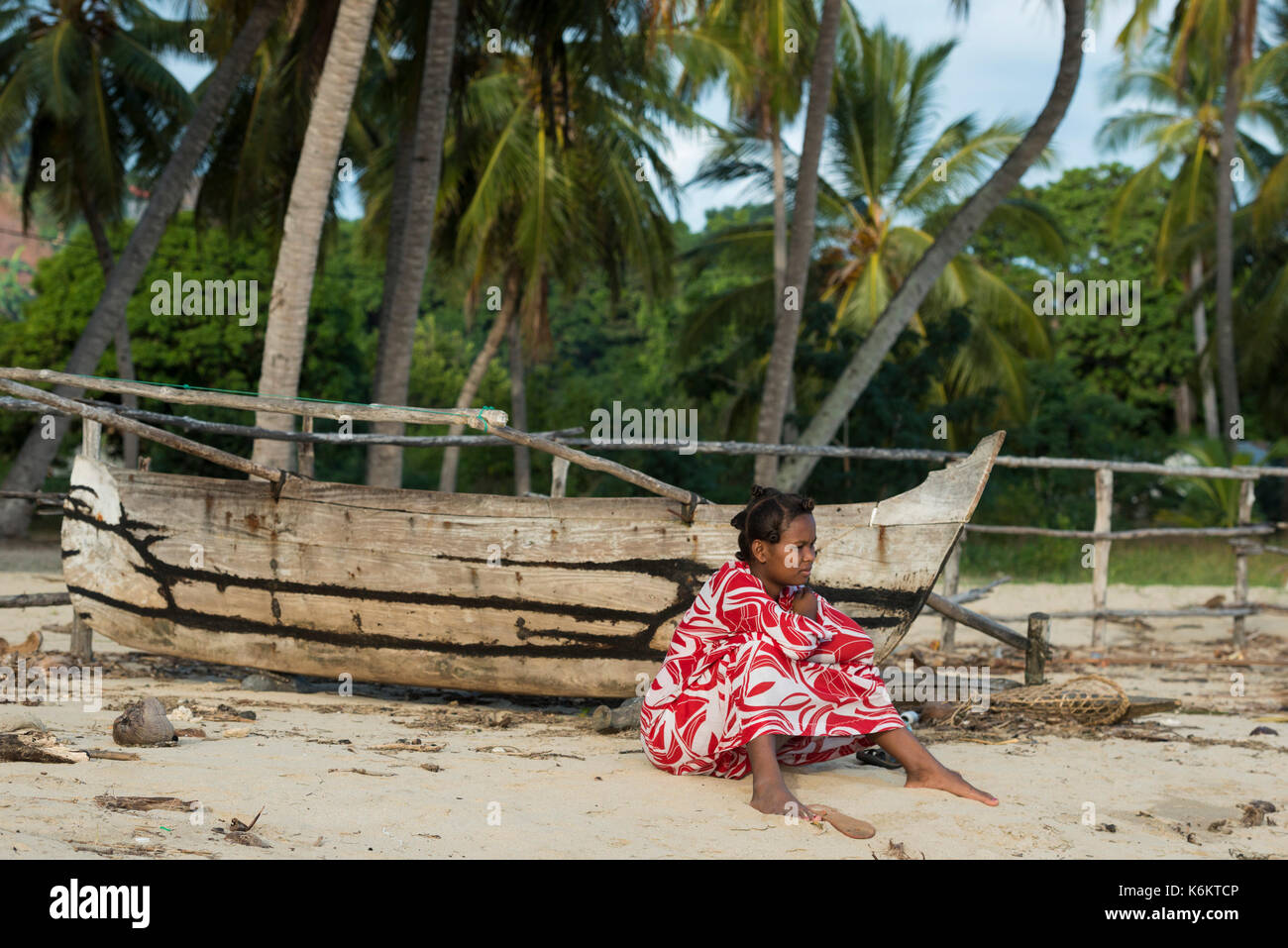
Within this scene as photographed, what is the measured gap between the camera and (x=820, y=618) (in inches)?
144

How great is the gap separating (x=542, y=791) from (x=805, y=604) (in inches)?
38.6

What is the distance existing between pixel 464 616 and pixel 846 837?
217cm

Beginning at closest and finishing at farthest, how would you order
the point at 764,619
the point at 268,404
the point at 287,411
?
the point at 764,619, the point at 268,404, the point at 287,411

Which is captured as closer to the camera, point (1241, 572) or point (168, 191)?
point (1241, 572)

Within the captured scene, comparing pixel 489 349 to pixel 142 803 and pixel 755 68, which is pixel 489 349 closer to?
pixel 755 68

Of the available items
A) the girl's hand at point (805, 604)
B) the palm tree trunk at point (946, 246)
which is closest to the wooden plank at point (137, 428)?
the girl's hand at point (805, 604)

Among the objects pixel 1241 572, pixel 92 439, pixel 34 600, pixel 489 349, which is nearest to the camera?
pixel 92 439

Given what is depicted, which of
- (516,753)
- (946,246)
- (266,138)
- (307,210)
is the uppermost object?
(266,138)

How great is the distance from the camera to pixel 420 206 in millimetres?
8688

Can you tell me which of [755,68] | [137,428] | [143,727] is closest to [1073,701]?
[143,727]

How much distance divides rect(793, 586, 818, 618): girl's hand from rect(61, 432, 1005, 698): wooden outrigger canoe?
0.92m

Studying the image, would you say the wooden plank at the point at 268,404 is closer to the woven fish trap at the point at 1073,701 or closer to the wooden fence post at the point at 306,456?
the wooden fence post at the point at 306,456

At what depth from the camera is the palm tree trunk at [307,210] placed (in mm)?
7555
